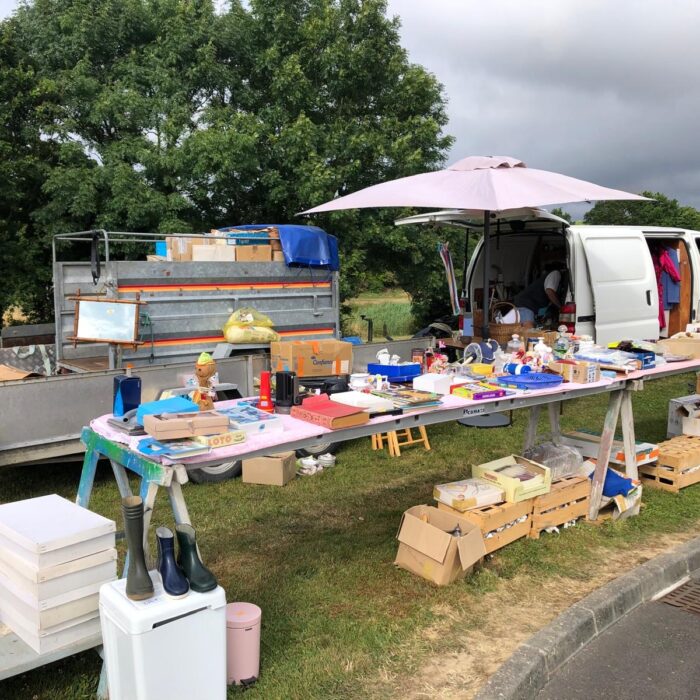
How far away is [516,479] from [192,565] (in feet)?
7.99

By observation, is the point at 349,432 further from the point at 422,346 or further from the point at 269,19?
the point at 269,19

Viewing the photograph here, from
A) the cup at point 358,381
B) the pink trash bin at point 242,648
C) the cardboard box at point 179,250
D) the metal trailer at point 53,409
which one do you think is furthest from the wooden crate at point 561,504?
the cardboard box at point 179,250

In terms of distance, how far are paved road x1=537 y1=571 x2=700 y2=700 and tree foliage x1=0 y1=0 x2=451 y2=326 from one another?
1014cm

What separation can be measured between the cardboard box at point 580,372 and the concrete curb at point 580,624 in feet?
4.08

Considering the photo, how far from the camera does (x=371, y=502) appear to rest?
5.17 metres

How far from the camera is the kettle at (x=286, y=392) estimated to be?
359 cm

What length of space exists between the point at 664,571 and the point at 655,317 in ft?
18.0

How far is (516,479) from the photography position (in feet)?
14.0

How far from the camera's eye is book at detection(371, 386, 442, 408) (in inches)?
145

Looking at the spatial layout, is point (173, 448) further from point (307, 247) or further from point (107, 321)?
point (307, 247)

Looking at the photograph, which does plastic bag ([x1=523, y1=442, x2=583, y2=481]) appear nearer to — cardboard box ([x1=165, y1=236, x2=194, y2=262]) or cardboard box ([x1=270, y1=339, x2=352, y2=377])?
cardboard box ([x1=270, y1=339, x2=352, y2=377])

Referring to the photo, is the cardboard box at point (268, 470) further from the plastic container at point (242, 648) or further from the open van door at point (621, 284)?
the open van door at point (621, 284)

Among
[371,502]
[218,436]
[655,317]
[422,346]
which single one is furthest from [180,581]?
[655,317]

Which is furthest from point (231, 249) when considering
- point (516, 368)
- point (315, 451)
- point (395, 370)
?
point (516, 368)
